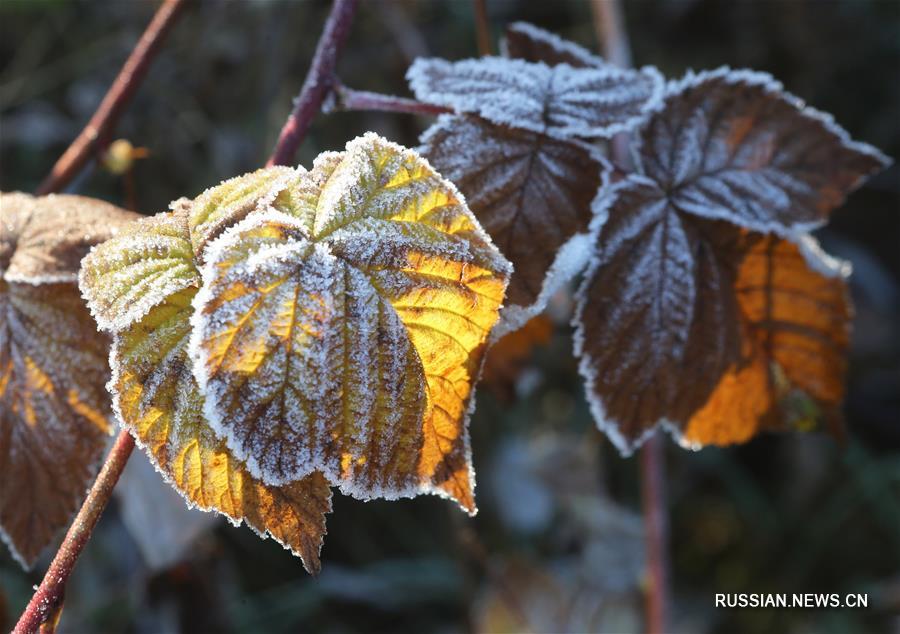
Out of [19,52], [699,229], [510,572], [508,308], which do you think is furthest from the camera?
[19,52]

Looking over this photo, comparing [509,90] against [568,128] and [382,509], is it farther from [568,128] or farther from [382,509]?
[382,509]

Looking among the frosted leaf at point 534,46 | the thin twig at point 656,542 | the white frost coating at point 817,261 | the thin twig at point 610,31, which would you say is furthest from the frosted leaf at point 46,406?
the thin twig at point 610,31

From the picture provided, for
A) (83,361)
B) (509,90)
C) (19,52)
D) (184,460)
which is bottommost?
(184,460)

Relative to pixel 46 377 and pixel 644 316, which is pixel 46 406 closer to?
pixel 46 377

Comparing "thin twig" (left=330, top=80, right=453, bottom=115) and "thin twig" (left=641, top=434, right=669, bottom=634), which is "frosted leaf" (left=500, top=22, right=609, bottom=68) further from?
"thin twig" (left=641, top=434, right=669, bottom=634)

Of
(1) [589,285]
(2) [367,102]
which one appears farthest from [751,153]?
(2) [367,102]

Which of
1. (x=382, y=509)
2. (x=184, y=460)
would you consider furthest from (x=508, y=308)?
(x=382, y=509)

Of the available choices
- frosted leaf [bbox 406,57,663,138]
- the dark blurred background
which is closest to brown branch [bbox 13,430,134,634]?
frosted leaf [bbox 406,57,663,138]
